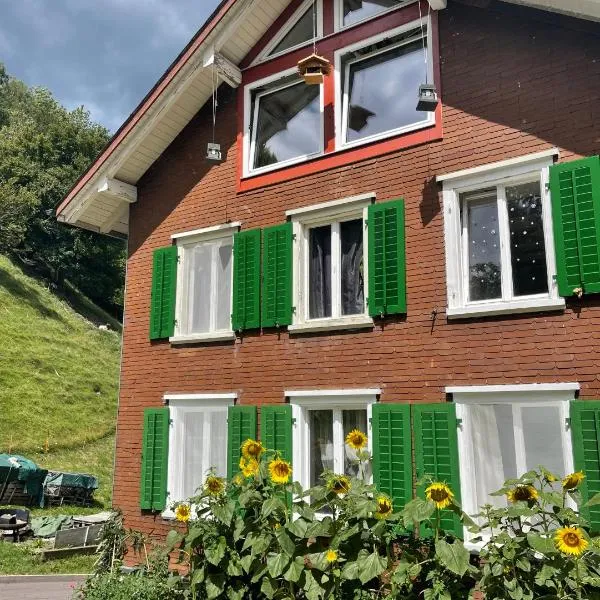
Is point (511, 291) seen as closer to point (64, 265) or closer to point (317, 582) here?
point (317, 582)

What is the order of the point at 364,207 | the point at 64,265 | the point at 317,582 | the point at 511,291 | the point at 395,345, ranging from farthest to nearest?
the point at 64,265 → the point at 364,207 → the point at 395,345 → the point at 511,291 → the point at 317,582

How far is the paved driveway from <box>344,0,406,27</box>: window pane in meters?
9.93

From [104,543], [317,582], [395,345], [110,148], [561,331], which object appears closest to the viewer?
[317,582]

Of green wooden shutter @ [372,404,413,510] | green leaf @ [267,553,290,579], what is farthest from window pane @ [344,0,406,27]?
green leaf @ [267,553,290,579]

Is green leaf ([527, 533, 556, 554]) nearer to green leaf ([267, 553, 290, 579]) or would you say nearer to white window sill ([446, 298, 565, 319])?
green leaf ([267, 553, 290, 579])

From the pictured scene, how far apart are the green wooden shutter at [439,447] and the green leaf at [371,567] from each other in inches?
45.8

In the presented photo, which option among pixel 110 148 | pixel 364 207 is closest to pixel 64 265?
pixel 110 148

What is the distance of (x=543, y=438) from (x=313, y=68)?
6.07m

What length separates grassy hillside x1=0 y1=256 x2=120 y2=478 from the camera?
2320cm

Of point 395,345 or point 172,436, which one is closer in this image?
point 395,345

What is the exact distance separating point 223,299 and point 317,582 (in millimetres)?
4931

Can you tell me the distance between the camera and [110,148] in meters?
10.6

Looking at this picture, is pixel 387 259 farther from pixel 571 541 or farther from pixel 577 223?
pixel 571 541

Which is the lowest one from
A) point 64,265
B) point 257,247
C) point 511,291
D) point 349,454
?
point 349,454
